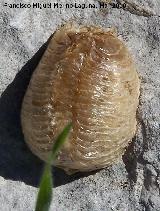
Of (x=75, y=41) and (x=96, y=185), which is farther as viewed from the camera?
(x=96, y=185)

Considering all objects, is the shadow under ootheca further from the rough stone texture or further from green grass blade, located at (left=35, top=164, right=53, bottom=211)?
green grass blade, located at (left=35, top=164, right=53, bottom=211)

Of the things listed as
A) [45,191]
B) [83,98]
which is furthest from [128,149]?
[45,191]

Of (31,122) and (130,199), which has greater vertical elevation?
(31,122)

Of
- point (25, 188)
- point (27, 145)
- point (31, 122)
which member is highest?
point (31, 122)

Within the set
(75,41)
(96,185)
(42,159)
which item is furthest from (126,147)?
(75,41)

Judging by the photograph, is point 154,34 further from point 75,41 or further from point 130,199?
point 130,199

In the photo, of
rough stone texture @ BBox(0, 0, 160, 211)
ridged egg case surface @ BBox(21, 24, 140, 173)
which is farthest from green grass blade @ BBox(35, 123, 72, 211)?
rough stone texture @ BBox(0, 0, 160, 211)
